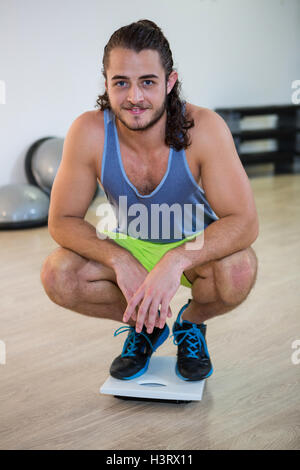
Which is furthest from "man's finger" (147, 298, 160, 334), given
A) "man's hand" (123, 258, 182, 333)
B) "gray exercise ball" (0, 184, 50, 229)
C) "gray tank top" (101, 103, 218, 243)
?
"gray exercise ball" (0, 184, 50, 229)

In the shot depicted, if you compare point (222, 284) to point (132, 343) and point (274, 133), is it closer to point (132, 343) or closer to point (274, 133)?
point (132, 343)

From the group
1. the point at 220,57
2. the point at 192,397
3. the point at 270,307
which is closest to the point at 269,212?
the point at 270,307

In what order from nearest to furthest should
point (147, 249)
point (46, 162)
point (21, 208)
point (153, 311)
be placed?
point (153, 311) < point (147, 249) < point (21, 208) < point (46, 162)

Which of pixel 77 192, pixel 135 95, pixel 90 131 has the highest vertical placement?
pixel 135 95

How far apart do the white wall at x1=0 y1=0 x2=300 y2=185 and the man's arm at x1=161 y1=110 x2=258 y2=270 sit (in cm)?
266

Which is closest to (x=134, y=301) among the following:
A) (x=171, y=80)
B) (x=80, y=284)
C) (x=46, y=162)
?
(x=80, y=284)

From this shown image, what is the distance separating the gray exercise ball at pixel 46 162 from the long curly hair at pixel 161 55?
6.89 ft

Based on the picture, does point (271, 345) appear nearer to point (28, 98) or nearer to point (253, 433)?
point (253, 433)

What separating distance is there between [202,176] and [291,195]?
2948mm

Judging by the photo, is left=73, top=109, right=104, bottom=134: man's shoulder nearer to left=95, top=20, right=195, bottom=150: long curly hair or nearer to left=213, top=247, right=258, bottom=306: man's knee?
left=95, top=20, right=195, bottom=150: long curly hair

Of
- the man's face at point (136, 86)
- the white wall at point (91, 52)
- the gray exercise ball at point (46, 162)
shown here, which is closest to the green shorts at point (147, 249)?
the man's face at point (136, 86)

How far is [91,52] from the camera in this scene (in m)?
4.11

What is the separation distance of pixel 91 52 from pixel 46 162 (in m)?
1.02
